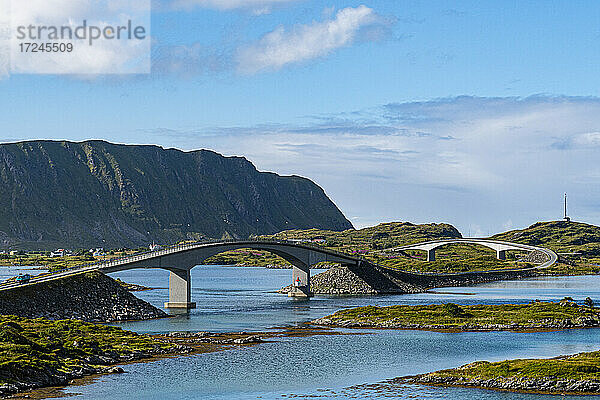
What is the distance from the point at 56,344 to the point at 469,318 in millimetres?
62014

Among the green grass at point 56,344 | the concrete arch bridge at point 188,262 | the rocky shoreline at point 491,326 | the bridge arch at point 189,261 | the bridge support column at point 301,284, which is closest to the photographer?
the green grass at point 56,344

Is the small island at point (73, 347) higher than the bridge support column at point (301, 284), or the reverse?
the bridge support column at point (301, 284)

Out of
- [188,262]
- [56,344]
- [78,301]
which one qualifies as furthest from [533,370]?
[188,262]

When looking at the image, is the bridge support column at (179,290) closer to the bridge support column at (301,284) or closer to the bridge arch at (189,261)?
the bridge arch at (189,261)

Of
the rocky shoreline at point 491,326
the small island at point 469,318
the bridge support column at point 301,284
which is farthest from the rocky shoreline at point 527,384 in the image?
the bridge support column at point 301,284

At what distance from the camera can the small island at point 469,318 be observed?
11162cm

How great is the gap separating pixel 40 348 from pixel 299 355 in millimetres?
25835

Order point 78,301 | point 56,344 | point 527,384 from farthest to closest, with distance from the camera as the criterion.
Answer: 1. point 78,301
2. point 56,344
3. point 527,384

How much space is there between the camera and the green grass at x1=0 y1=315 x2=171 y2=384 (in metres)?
67.7

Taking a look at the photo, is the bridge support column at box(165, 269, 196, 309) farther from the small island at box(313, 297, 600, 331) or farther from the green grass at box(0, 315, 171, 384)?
the green grass at box(0, 315, 171, 384)

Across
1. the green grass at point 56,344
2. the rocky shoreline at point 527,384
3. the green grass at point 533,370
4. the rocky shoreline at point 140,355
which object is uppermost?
the green grass at point 56,344

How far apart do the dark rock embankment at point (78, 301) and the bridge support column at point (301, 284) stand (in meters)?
59.1

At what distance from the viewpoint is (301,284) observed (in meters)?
184

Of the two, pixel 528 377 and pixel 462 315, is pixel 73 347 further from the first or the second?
pixel 462 315
